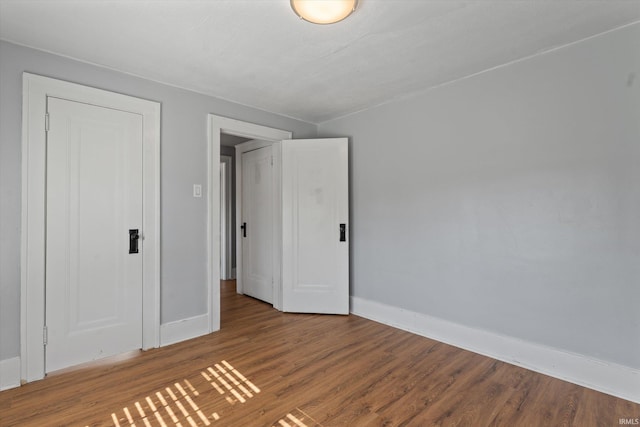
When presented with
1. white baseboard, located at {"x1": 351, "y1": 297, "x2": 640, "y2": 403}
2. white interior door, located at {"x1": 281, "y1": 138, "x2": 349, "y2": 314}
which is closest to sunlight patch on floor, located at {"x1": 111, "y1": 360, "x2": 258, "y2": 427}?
white interior door, located at {"x1": 281, "y1": 138, "x2": 349, "y2": 314}

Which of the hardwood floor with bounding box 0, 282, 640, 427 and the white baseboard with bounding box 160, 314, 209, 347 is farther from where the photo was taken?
the white baseboard with bounding box 160, 314, 209, 347

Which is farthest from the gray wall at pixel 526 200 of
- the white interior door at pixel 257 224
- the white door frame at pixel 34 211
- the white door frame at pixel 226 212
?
the white door frame at pixel 226 212

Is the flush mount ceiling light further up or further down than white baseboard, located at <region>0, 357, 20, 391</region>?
further up

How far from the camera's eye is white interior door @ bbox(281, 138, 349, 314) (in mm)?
3586

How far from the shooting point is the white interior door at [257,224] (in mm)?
3982

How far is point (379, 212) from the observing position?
11.2ft

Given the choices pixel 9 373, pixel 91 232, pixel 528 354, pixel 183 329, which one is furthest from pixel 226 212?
pixel 528 354

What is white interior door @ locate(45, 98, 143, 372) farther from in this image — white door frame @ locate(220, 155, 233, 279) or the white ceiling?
white door frame @ locate(220, 155, 233, 279)

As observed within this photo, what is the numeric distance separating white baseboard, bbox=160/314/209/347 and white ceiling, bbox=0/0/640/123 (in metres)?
2.25

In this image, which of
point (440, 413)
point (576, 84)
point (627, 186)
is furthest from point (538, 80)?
point (440, 413)

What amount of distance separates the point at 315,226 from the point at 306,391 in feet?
6.23

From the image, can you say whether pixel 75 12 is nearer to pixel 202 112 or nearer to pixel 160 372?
pixel 202 112

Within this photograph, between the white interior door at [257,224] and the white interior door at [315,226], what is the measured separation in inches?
14.6

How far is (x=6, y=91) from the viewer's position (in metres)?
2.09
